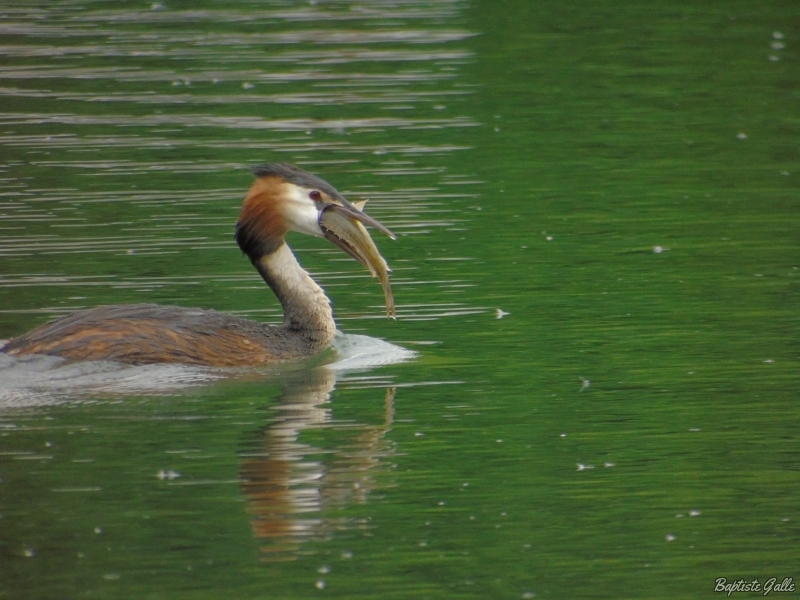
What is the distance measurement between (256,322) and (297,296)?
341mm

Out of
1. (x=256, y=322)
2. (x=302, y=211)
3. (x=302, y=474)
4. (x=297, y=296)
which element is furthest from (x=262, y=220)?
(x=302, y=474)

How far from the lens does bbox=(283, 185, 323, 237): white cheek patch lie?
11547mm

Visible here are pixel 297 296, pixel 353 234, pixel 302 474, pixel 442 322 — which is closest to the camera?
pixel 302 474

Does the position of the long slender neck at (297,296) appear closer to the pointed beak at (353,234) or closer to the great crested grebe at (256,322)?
the great crested grebe at (256,322)

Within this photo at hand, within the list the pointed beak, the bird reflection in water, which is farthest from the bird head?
the bird reflection in water

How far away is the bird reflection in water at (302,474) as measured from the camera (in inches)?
318

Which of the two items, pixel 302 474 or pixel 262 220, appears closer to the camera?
pixel 302 474

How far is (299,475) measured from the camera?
8.73m

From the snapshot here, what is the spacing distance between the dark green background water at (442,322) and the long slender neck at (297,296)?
1.72 ft

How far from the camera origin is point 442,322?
40.5 ft

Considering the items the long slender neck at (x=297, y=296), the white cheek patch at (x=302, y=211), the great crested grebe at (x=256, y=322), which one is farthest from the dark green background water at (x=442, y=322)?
the white cheek patch at (x=302, y=211)

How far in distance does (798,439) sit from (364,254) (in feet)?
11.3

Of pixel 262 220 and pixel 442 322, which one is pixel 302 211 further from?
pixel 442 322

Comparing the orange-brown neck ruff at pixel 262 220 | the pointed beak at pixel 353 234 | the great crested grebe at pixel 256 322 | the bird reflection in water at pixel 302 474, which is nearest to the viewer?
the bird reflection in water at pixel 302 474
